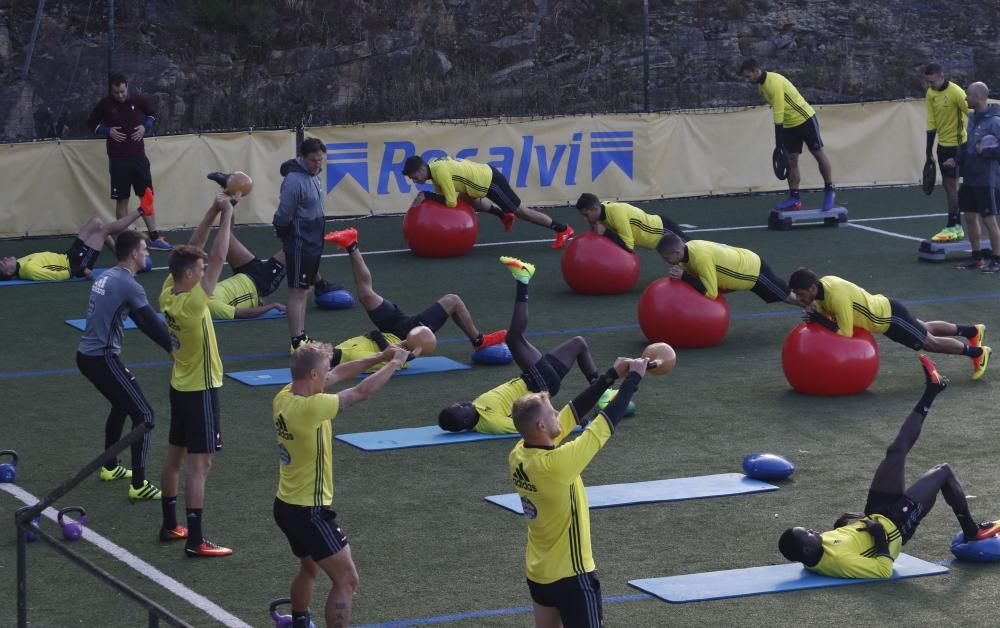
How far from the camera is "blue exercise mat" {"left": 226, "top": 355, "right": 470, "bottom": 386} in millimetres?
13648

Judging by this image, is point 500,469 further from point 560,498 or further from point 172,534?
point 560,498

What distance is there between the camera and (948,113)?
762 inches

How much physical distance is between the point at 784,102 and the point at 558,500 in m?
14.8

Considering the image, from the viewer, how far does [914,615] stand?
26.7 feet

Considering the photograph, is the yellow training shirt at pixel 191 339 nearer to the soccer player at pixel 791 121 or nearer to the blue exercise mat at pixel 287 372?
the blue exercise mat at pixel 287 372

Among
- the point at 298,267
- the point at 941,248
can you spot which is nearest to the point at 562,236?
the point at 941,248

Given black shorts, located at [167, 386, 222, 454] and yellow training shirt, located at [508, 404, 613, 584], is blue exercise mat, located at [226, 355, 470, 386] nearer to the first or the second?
black shorts, located at [167, 386, 222, 454]

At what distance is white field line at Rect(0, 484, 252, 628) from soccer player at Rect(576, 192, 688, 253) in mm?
7833

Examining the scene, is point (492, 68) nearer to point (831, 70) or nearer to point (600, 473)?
point (831, 70)

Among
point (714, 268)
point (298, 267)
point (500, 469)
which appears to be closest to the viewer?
point (500, 469)

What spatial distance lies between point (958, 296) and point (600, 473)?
738cm

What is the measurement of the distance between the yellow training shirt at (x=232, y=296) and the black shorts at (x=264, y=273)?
5cm

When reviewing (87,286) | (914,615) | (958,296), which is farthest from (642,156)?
(914,615)

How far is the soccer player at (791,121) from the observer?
20578 millimetres
